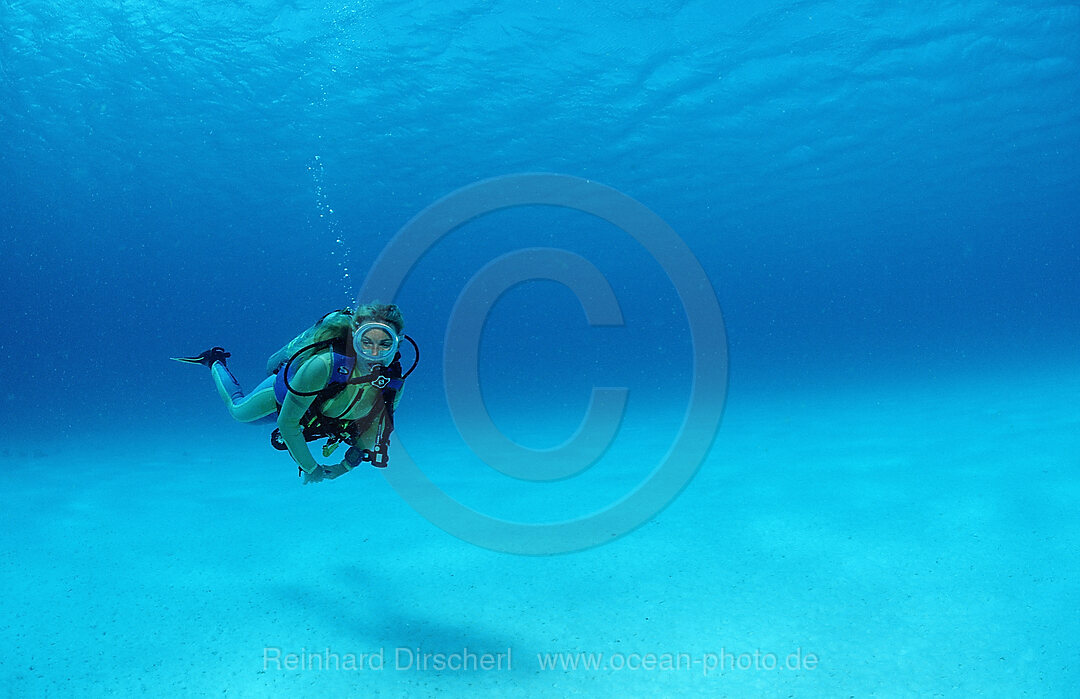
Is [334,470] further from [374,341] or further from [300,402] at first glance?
[374,341]

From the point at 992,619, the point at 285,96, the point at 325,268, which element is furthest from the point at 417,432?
the point at 325,268

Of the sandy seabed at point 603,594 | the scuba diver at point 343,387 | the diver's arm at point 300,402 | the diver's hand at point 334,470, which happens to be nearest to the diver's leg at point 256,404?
the scuba diver at point 343,387

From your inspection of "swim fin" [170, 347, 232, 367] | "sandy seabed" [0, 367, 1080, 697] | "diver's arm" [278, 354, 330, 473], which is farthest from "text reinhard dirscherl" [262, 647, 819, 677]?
"swim fin" [170, 347, 232, 367]

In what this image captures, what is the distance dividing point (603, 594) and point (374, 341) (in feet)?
11.2

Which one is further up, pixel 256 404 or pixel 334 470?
pixel 256 404

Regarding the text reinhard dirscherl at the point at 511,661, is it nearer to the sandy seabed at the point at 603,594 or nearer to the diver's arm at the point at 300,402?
the sandy seabed at the point at 603,594

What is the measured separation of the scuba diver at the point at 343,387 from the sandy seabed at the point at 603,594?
1.72 metres

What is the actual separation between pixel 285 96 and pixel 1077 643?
2528 cm

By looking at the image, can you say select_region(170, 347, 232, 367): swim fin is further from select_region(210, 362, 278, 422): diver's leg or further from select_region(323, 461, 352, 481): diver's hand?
select_region(323, 461, 352, 481): diver's hand

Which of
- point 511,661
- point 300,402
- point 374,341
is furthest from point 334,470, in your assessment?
point 511,661

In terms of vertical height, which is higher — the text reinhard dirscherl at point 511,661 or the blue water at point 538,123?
the blue water at point 538,123

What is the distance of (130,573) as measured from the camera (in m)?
6.86

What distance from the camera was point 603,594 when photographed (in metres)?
5.87

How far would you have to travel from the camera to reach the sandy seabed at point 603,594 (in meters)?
4.48
